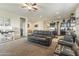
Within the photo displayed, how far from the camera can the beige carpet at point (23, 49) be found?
252cm

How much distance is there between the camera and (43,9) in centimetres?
256

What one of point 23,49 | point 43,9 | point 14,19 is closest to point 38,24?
point 43,9

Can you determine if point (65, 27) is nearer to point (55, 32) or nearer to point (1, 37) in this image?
point (55, 32)

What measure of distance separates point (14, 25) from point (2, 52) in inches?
26.4

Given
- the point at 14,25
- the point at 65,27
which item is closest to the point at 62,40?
the point at 65,27

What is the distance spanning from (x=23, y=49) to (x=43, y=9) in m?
1.02

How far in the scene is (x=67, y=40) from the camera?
247 centimetres

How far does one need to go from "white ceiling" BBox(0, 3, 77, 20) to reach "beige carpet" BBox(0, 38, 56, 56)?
1.97 feet

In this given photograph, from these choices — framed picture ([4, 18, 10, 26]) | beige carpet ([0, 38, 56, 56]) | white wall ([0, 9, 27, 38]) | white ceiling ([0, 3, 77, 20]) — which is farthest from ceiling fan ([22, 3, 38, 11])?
beige carpet ([0, 38, 56, 56])

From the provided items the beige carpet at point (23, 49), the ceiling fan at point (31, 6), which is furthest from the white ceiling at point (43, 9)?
the beige carpet at point (23, 49)

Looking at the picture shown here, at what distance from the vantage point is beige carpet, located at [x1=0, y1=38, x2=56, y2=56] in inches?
99.3

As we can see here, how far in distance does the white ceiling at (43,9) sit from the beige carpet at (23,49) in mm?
599

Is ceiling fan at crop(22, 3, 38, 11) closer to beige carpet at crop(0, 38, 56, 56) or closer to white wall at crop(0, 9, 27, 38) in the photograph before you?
white wall at crop(0, 9, 27, 38)

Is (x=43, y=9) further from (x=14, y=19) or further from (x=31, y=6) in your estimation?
(x=14, y=19)
